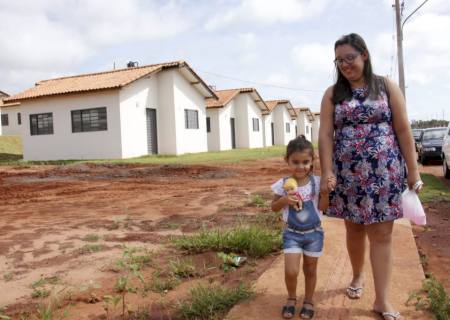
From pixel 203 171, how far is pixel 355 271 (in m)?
11.3

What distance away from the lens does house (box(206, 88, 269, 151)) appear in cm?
3169

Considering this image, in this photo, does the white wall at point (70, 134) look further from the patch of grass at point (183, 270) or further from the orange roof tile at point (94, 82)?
the patch of grass at point (183, 270)

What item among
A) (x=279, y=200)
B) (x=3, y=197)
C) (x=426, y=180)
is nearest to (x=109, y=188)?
(x=3, y=197)

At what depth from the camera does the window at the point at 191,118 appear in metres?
25.5

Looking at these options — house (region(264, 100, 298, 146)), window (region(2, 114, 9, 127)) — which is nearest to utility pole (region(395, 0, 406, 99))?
house (region(264, 100, 298, 146))

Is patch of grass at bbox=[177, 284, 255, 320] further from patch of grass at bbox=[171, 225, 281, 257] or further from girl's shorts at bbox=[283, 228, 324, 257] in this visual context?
patch of grass at bbox=[171, 225, 281, 257]

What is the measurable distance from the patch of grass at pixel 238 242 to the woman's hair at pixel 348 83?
78.2 inches

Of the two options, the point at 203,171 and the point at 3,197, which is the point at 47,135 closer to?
the point at 203,171

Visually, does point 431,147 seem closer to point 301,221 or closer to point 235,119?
point 301,221

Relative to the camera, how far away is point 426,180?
1150cm

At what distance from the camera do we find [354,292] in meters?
3.21

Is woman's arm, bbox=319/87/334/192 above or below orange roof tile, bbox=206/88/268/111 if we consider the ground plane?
below

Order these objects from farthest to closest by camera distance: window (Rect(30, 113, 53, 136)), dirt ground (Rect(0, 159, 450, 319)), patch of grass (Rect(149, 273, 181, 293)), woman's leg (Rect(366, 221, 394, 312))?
window (Rect(30, 113, 53, 136)) → dirt ground (Rect(0, 159, 450, 319)) → patch of grass (Rect(149, 273, 181, 293)) → woman's leg (Rect(366, 221, 394, 312))

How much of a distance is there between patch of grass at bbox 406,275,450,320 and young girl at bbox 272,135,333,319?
709 millimetres
